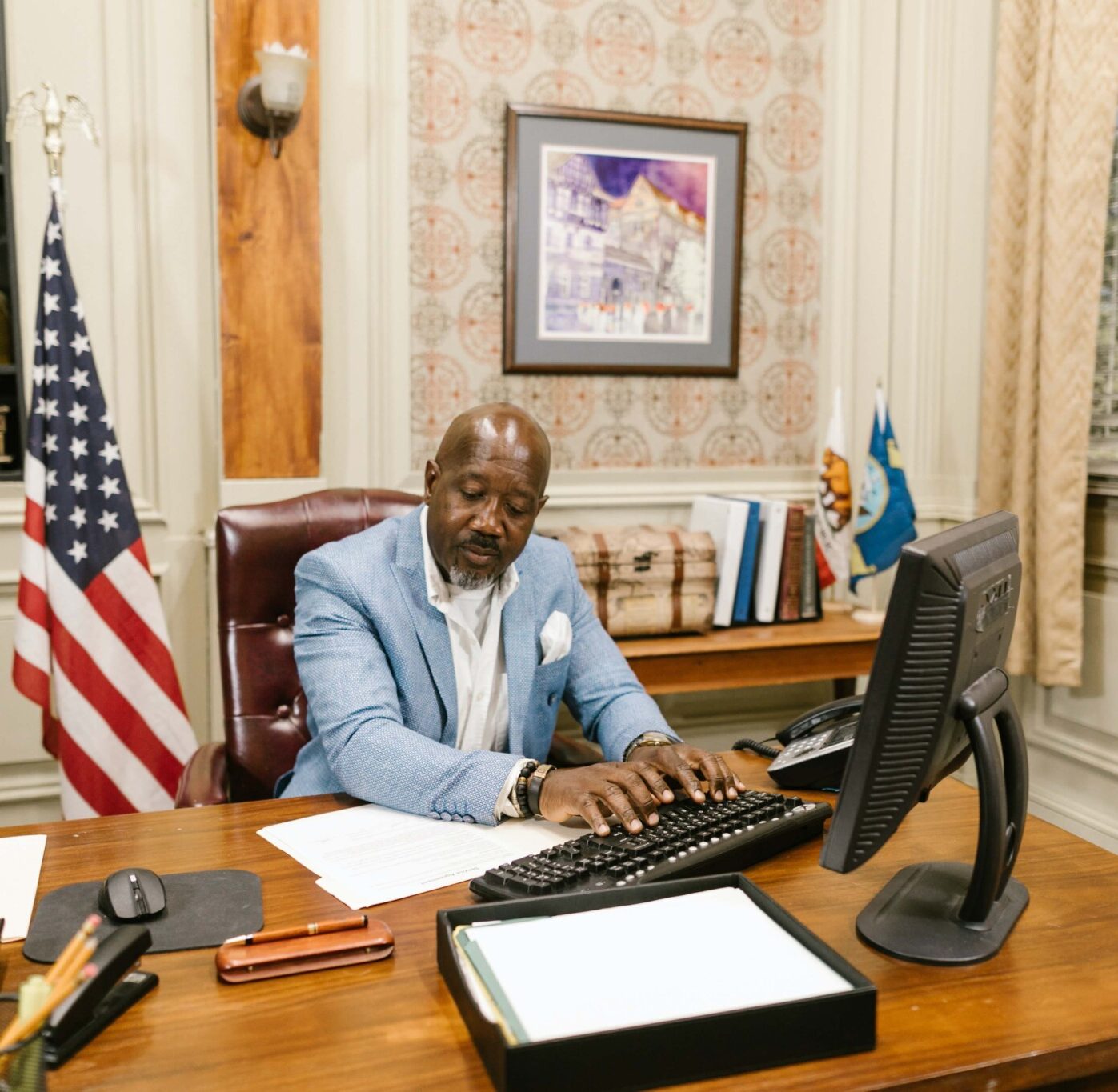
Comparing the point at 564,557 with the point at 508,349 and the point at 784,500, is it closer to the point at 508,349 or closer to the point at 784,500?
the point at 508,349

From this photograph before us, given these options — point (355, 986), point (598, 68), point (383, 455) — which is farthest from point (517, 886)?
point (598, 68)

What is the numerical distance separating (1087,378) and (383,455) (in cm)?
183

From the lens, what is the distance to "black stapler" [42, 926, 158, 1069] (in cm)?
91

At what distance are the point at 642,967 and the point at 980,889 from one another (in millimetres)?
397

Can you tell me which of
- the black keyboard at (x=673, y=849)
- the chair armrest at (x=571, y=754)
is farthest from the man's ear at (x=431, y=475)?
the black keyboard at (x=673, y=849)

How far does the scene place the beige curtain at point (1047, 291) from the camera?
108 inches

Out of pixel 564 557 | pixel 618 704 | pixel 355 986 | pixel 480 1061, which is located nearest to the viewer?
pixel 480 1061

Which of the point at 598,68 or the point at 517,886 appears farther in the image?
the point at 598,68

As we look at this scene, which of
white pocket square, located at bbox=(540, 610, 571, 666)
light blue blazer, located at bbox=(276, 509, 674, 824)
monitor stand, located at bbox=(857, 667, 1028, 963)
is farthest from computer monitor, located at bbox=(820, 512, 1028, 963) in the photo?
white pocket square, located at bbox=(540, 610, 571, 666)

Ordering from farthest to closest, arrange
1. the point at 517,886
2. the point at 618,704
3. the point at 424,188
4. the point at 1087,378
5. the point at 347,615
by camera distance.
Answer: the point at 424,188, the point at 1087,378, the point at 618,704, the point at 347,615, the point at 517,886

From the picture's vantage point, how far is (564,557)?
82.6 inches

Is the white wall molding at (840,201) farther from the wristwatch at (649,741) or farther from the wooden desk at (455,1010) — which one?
the wooden desk at (455,1010)

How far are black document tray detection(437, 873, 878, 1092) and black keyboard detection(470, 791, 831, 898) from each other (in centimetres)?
19

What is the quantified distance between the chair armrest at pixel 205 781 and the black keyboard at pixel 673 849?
815 millimetres
